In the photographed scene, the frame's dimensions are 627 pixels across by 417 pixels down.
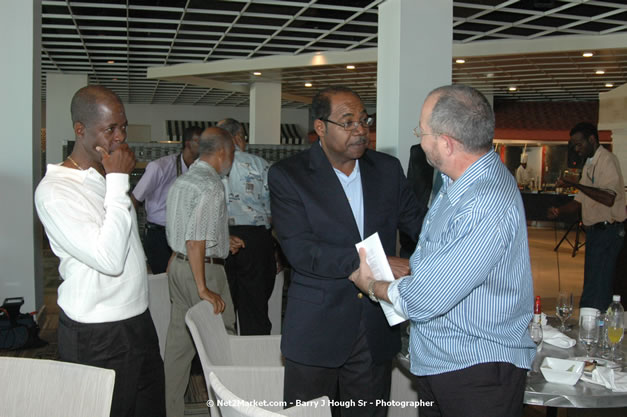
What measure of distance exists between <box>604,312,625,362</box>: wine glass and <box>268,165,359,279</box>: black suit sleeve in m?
1.23

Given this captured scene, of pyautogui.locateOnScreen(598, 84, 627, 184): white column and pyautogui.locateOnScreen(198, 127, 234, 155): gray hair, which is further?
pyautogui.locateOnScreen(598, 84, 627, 184): white column

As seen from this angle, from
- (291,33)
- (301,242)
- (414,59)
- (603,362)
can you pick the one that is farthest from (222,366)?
(291,33)

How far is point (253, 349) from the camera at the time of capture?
3299mm

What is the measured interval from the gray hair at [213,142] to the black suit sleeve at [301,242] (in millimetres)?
1267

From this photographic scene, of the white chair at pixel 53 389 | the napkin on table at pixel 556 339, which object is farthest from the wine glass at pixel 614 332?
the white chair at pixel 53 389

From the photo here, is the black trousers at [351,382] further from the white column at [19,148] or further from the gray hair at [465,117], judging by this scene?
the white column at [19,148]

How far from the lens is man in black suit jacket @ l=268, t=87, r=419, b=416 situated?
229 cm

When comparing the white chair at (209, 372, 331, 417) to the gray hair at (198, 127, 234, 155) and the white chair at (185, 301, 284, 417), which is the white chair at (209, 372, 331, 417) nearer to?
the white chair at (185, 301, 284, 417)

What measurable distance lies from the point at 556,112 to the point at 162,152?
15017mm

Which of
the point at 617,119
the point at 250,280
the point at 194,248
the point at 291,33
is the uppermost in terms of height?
the point at 291,33

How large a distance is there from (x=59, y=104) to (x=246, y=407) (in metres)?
15.0

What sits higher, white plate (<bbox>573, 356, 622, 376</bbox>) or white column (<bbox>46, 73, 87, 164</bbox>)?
white column (<bbox>46, 73, 87, 164</bbox>)

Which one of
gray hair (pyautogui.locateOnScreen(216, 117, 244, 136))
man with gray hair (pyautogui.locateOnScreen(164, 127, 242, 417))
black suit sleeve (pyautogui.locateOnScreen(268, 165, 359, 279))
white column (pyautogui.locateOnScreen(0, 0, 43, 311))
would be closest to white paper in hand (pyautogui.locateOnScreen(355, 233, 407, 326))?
black suit sleeve (pyautogui.locateOnScreen(268, 165, 359, 279))

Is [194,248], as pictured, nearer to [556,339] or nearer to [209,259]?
[209,259]
